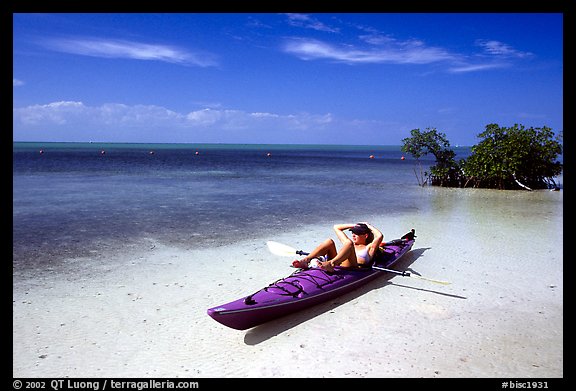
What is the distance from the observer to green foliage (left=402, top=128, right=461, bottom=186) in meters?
21.5

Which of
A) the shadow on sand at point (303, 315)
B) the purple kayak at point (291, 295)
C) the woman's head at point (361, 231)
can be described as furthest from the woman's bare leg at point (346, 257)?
the woman's head at point (361, 231)

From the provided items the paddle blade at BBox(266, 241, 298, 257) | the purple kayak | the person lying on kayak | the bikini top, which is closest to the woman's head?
the person lying on kayak

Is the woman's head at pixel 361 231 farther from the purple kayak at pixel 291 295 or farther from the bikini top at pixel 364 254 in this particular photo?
the purple kayak at pixel 291 295

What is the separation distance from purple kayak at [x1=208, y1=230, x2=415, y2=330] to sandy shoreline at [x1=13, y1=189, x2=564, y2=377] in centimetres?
16

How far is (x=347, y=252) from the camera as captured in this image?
638 centimetres

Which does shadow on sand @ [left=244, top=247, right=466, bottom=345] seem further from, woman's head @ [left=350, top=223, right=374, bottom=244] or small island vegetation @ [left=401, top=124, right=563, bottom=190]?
small island vegetation @ [left=401, top=124, right=563, bottom=190]

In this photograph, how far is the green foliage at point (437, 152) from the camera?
21500 mm

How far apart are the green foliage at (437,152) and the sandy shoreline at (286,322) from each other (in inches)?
530

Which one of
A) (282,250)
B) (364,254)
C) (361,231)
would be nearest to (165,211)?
(282,250)

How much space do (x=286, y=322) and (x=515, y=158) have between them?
712 inches

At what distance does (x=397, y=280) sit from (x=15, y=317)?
5775mm

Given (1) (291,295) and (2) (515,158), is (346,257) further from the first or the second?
(2) (515,158)

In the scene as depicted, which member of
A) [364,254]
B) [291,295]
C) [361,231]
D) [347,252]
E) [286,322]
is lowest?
[286,322]

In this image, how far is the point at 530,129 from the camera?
19.9m
